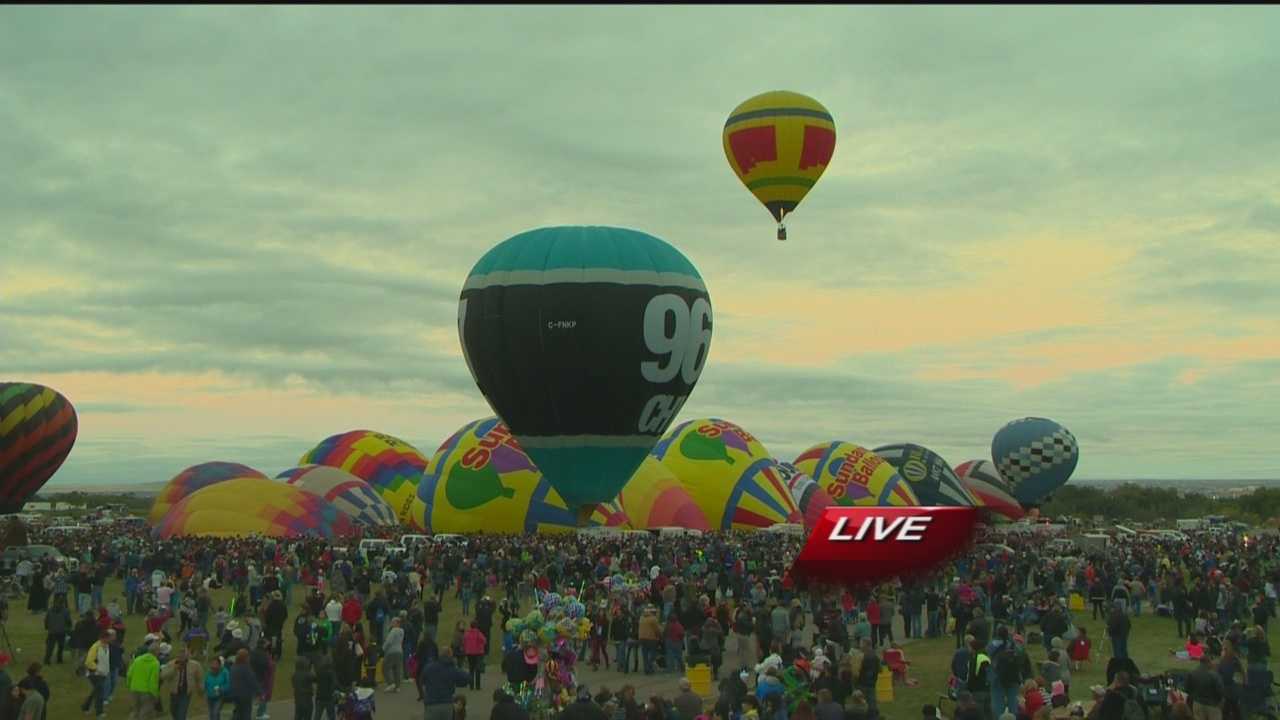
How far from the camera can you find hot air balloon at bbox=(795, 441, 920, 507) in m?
52.8

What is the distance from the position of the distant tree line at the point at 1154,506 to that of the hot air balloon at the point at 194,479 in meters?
59.4

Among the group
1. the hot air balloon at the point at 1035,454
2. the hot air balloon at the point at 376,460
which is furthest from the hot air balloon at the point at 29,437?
the hot air balloon at the point at 1035,454

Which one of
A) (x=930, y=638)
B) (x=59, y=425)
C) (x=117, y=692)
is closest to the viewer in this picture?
(x=117, y=692)

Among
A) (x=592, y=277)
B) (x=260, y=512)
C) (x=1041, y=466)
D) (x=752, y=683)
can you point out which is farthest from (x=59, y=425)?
(x=1041, y=466)

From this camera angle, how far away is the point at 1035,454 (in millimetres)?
67688

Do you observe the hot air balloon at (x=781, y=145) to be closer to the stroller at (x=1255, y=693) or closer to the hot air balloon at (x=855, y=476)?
the hot air balloon at (x=855, y=476)

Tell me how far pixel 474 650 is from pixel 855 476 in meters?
38.3

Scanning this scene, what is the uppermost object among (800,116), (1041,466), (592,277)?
(800,116)

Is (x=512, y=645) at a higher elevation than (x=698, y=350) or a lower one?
lower

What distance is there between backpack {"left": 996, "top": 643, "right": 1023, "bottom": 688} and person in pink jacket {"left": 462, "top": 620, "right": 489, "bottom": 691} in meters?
6.87

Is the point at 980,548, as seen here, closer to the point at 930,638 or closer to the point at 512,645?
the point at 930,638

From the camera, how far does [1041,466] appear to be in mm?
67875

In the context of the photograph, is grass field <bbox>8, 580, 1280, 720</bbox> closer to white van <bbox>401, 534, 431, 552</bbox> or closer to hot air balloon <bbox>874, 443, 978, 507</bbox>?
white van <bbox>401, 534, 431, 552</bbox>

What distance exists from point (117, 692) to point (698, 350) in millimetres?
23007
